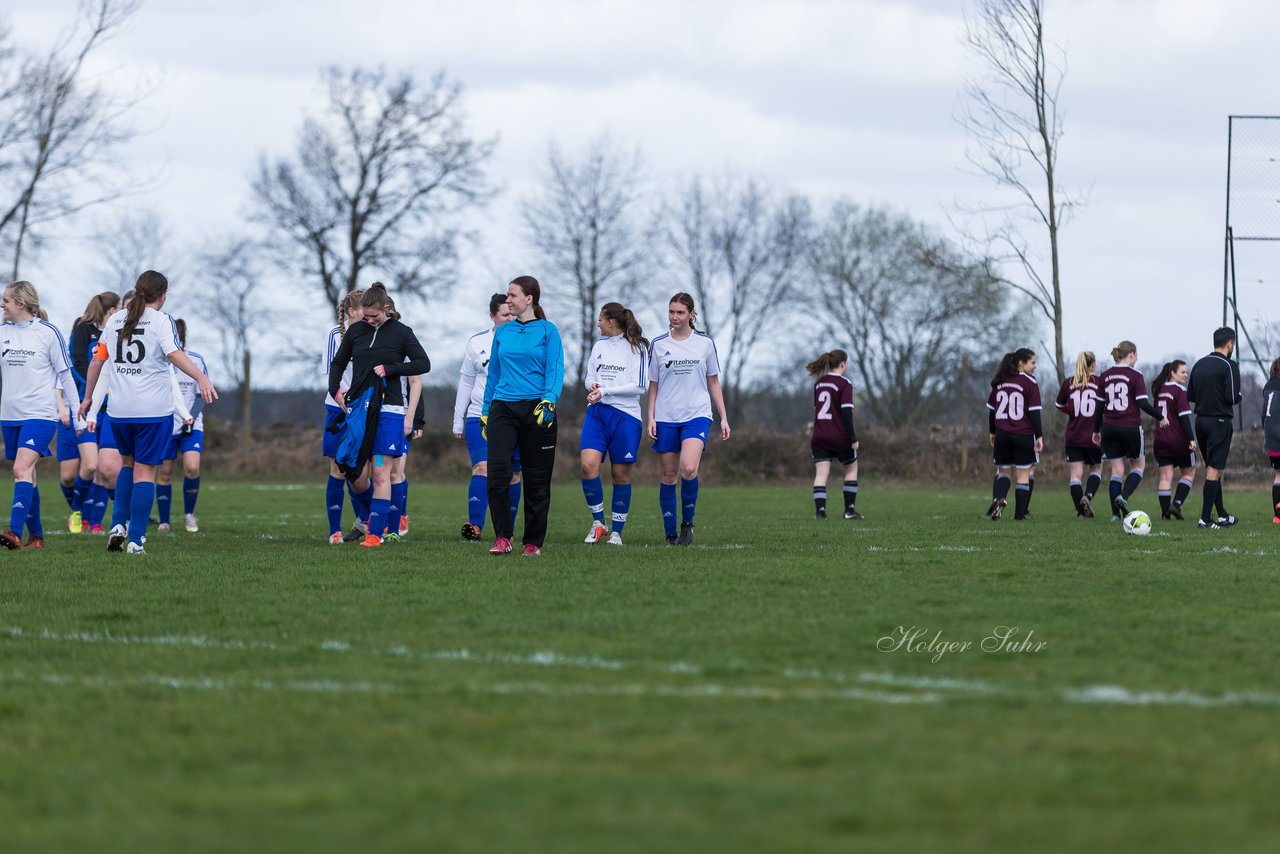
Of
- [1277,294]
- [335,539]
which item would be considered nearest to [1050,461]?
[1277,294]

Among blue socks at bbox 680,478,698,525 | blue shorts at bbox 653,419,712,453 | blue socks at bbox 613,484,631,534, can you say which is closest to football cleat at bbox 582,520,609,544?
blue socks at bbox 613,484,631,534

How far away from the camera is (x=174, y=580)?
896 cm

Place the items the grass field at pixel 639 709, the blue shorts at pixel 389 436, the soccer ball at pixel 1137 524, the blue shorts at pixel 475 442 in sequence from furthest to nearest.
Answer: the soccer ball at pixel 1137 524 → the blue shorts at pixel 475 442 → the blue shorts at pixel 389 436 → the grass field at pixel 639 709

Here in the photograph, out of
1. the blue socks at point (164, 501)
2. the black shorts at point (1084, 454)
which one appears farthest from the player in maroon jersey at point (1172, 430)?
the blue socks at point (164, 501)

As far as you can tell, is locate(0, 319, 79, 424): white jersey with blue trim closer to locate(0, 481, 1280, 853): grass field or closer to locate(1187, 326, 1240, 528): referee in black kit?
locate(0, 481, 1280, 853): grass field

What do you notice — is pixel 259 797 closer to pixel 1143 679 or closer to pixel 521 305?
pixel 1143 679

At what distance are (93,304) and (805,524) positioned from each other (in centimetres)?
700

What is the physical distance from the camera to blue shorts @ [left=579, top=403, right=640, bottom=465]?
11555 millimetres

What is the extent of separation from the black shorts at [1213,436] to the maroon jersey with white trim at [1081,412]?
1937 mm

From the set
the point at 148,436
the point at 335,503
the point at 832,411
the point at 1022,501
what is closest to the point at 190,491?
the point at 335,503

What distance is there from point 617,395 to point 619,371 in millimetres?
183

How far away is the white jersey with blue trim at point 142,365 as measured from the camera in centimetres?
1039

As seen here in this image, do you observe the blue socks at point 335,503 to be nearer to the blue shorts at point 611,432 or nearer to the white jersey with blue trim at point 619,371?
the blue shorts at point 611,432

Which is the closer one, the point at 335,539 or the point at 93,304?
the point at 335,539
